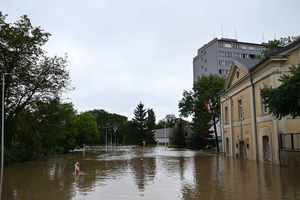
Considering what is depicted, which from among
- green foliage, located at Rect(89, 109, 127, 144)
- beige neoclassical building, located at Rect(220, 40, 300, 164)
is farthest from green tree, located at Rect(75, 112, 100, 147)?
green foliage, located at Rect(89, 109, 127, 144)

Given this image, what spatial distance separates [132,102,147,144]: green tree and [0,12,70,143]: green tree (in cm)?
7702

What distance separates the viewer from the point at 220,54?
99000 mm

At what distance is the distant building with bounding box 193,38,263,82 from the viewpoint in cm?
9858

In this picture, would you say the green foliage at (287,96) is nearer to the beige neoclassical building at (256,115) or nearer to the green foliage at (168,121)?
the beige neoclassical building at (256,115)

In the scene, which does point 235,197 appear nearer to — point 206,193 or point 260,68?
point 206,193

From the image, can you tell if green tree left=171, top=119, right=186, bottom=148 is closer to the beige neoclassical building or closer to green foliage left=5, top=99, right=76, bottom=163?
the beige neoclassical building

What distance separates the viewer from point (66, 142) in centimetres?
5638

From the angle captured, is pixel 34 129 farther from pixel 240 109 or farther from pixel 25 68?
pixel 240 109

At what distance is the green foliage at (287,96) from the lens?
16.8m

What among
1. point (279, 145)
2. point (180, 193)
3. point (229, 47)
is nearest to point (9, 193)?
point (180, 193)

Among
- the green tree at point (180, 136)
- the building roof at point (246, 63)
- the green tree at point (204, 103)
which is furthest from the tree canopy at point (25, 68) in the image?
the green tree at point (180, 136)

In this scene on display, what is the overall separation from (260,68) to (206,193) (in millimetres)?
16850

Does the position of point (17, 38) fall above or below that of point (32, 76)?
above

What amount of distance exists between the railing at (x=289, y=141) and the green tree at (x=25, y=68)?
19.7m
